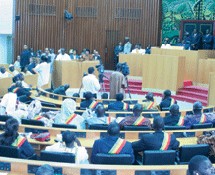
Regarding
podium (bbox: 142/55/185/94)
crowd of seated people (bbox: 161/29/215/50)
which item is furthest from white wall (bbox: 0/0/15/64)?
podium (bbox: 142/55/185/94)

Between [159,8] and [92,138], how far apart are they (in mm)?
15762

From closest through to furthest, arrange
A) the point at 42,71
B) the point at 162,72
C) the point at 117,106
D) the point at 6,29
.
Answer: the point at 117,106, the point at 42,71, the point at 162,72, the point at 6,29

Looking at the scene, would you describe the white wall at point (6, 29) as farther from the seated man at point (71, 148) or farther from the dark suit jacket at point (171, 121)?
the seated man at point (71, 148)

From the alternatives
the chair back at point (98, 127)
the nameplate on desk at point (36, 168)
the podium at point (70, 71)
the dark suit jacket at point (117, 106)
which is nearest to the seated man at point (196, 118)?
the chair back at point (98, 127)

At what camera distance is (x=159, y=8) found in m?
21.6

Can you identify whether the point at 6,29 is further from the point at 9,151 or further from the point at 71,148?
the point at 71,148

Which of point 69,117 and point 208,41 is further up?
point 208,41

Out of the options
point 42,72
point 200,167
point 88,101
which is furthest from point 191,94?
point 200,167

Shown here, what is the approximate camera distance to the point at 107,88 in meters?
17.5

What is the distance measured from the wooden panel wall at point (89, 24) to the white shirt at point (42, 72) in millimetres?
5762

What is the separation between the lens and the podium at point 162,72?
50.2 ft

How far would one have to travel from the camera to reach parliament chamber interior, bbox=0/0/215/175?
17.6ft

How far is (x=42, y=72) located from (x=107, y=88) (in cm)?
332

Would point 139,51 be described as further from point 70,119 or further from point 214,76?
point 70,119
